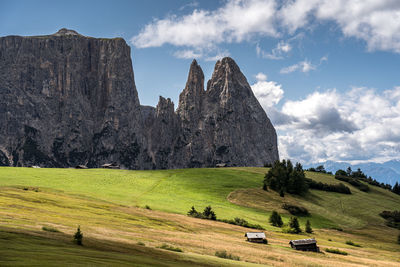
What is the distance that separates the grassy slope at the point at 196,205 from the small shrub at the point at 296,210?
2.41m

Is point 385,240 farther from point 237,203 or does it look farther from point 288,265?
point 288,265

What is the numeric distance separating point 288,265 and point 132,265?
76.4ft

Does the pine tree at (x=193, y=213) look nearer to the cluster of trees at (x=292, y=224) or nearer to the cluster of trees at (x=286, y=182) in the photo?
the cluster of trees at (x=292, y=224)

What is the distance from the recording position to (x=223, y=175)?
13100 centimetres

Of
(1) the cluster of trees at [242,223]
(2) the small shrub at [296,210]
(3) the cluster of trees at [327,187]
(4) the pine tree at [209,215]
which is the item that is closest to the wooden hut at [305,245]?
(1) the cluster of trees at [242,223]

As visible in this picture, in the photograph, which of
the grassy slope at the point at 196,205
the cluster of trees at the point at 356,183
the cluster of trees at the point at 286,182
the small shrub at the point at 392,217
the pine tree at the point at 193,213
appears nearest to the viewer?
the grassy slope at the point at 196,205

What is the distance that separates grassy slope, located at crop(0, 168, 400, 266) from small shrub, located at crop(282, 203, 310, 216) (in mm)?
2412

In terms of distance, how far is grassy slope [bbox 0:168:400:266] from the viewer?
45.1 metres

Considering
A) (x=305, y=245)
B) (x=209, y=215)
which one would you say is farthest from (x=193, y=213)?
(x=305, y=245)

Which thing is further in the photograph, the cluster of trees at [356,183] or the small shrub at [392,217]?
the cluster of trees at [356,183]

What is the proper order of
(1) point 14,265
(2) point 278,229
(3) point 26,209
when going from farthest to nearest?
(2) point 278,229 < (3) point 26,209 < (1) point 14,265

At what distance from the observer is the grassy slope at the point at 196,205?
4506 centimetres

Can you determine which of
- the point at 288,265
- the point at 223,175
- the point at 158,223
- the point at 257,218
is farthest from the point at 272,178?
the point at 288,265

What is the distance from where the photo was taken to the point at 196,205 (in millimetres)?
85062
